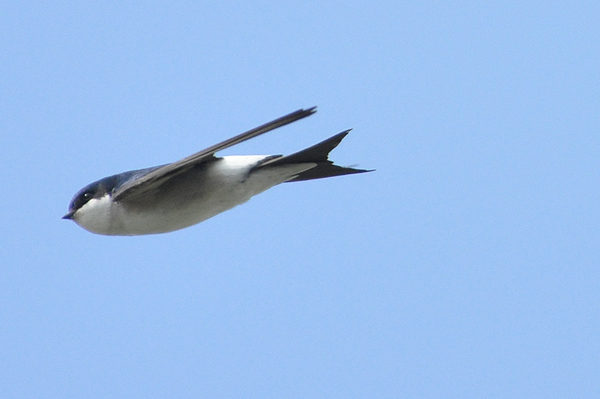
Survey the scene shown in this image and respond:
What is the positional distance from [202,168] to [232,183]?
0.36ft

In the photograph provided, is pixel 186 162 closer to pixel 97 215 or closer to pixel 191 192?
pixel 191 192

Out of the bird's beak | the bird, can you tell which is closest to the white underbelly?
the bird

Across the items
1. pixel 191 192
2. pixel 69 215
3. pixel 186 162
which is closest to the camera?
pixel 186 162

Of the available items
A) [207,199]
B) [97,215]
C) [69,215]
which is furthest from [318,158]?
[69,215]

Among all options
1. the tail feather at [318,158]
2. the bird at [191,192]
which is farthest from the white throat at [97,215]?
the tail feather at [318,158]

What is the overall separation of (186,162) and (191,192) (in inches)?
10.9

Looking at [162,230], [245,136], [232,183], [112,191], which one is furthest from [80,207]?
[245,136]

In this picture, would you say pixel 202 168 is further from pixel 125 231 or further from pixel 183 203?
pixel 125 231

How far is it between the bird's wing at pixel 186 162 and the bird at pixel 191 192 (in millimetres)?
13

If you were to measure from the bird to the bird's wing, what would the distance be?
1cm

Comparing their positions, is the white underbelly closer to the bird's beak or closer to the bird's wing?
the bird's wing

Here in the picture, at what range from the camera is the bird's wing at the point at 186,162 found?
215 centimetres

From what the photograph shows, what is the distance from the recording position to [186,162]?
8.13 ft

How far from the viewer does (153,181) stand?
257 cm
